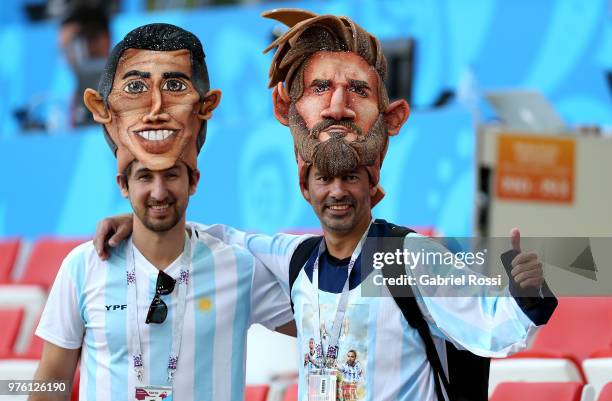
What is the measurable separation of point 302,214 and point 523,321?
4.03 m

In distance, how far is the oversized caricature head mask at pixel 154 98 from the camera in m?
3.56

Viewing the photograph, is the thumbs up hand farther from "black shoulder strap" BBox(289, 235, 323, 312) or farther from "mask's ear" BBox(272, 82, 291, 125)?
"mask's ear" BBox(272, 82, 291, 125)

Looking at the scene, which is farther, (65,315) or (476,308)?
(65,315)

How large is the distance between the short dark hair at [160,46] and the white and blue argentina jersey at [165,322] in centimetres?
40

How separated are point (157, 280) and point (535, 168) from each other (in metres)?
3.25

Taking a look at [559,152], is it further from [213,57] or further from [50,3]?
[50,3]

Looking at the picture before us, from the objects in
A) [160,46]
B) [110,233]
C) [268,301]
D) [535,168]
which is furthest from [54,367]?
[535,168]

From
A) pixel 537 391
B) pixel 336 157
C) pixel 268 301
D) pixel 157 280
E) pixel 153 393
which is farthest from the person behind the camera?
pixel 537 391

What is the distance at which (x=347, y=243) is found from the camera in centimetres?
337

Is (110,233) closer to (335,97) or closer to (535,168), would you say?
(335,97)

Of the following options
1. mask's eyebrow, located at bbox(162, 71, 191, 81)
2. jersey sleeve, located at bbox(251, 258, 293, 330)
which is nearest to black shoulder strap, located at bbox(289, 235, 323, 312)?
jersey sleeve, located at bbox(251, 258, 293, 330)

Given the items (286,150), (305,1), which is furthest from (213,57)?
(286,150)

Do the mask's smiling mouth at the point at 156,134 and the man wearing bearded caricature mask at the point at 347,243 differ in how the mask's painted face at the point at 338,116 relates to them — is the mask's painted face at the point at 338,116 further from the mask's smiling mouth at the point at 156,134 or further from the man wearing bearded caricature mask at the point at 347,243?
the mask's smiling mouth at the point at 156,134

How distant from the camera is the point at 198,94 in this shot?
364 cm
